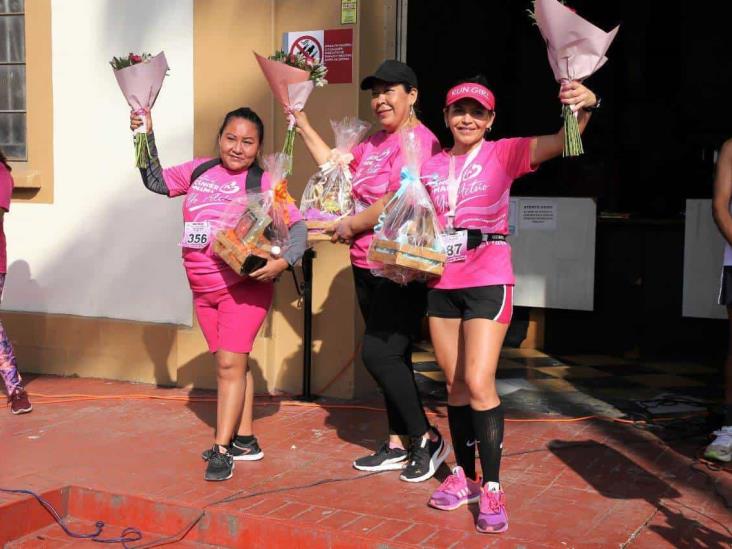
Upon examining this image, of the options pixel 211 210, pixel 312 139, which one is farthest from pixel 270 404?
pixel 312 139

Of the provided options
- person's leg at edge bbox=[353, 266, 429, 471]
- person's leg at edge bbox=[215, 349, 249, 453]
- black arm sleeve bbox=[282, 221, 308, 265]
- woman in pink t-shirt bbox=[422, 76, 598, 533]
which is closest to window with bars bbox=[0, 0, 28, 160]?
person's leg at edge bbox=[215, 349, 249, 453]

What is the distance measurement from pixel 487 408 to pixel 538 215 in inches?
196

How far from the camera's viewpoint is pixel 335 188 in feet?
18.2

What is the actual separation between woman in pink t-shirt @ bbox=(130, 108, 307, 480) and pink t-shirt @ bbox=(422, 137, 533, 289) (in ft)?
3.46

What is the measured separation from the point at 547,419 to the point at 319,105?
8.92ft

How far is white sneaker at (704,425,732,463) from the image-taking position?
17.6 ft

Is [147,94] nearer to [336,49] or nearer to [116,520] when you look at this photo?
[336,49]

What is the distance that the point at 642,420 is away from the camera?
637 cm

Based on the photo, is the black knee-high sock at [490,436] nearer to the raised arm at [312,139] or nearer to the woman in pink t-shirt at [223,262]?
the woman in pink t-shirt at [223,262]

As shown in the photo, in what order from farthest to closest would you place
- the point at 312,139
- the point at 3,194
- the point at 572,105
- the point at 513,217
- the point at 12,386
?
1. the point at 513,217
2. the point at 12,386
3. the point at 3,194
4. the point at 312,139
5. the point at 572,105

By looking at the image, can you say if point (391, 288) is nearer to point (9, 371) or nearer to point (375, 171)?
point (375, 171)

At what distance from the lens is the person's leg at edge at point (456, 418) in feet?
15.2

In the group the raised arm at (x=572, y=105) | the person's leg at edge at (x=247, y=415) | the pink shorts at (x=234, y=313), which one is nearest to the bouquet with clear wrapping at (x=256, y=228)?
the pink shorts at (x=234, y=313)

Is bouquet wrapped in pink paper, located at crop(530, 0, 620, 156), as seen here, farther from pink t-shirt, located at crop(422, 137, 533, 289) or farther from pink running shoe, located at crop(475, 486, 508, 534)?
pink running shoe, located at crop(475, 486, 508, 534)
